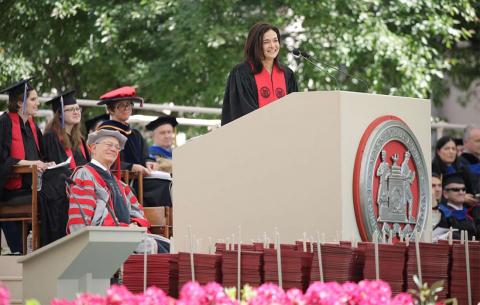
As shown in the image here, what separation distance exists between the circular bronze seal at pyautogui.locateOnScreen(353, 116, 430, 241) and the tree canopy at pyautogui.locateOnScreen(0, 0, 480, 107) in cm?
775

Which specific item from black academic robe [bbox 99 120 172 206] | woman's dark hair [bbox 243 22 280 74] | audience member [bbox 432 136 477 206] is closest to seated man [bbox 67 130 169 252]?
woman's dark hair [bbox 243 22 280 74]

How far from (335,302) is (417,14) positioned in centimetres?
1231

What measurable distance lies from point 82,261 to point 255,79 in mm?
2607

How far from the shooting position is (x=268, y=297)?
15.4 feet

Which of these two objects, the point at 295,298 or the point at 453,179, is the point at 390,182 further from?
the point at 453,179

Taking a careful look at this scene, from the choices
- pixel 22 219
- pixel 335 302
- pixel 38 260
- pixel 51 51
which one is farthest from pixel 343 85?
pixel 335 302

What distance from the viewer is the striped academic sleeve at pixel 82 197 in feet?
29.3

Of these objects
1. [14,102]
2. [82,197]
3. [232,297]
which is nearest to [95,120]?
[14,102]

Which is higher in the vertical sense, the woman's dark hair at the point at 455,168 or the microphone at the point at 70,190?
the woman's dark hair at the point at 455,168

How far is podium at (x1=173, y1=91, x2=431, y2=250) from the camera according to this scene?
23.9 ft

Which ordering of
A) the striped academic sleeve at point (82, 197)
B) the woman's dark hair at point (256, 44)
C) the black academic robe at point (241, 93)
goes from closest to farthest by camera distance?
1. the woman's dark hair at point (256, 44)
2. the black academic robe at point (241, 93)
3. the striped academic sleeve at point (82, 197)

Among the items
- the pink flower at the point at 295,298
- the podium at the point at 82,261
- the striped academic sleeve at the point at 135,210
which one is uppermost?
the striped academic sleeve at the point at 135,210

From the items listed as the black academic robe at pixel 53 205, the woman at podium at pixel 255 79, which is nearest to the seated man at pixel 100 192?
the black academic robe at pixel 53 205

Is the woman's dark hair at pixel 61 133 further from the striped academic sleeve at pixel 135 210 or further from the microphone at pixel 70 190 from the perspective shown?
the microphone at pixel 70 190
